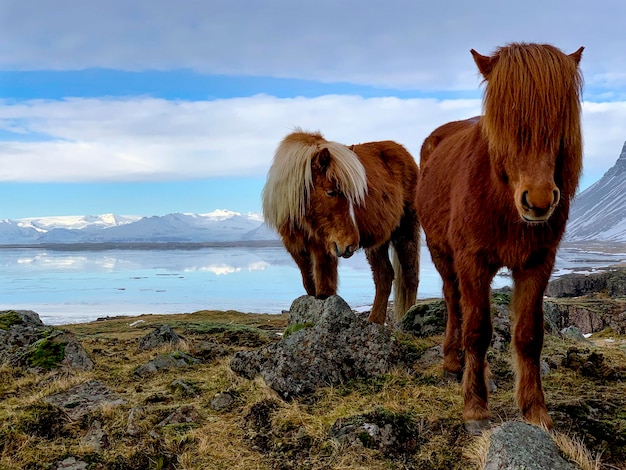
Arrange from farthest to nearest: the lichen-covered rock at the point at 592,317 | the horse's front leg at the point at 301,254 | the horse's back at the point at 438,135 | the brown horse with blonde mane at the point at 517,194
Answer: the lichen-covered rock at the point at 592,317, the horse's front leg at the point at 301,254, the horse's back at the point at 438,135, the brown horse with blonde mane at the point at 517,194

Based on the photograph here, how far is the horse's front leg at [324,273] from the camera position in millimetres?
7016

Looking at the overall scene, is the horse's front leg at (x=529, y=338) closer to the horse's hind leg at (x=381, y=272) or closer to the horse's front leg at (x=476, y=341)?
the horse's front leg at (x=476, y=341)

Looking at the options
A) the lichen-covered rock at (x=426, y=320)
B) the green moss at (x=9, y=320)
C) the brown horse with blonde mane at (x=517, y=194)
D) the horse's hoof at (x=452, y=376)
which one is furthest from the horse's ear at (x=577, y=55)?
the green moss at (x=9, y=320)

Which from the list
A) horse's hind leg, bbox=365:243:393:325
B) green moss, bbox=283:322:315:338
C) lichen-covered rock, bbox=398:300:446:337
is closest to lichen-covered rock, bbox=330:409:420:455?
green moss, bbox=283:322:315:338

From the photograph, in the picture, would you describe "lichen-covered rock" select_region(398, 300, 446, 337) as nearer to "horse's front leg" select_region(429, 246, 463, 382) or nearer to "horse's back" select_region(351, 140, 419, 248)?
"horse's back" select_region(351, 140, 419, 248)

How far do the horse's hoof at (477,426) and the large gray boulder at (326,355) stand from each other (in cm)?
147

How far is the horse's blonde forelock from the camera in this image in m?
6.73

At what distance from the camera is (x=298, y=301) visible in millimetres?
6930

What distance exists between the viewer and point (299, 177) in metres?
6.76

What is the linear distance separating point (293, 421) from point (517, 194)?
2718 mm

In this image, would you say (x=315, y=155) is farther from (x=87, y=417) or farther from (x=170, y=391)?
(x=87, y=417)

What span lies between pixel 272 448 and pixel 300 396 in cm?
92

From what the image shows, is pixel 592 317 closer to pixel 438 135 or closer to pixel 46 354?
pixel 438 135

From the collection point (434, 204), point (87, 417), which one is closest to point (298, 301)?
point (434, 204)
